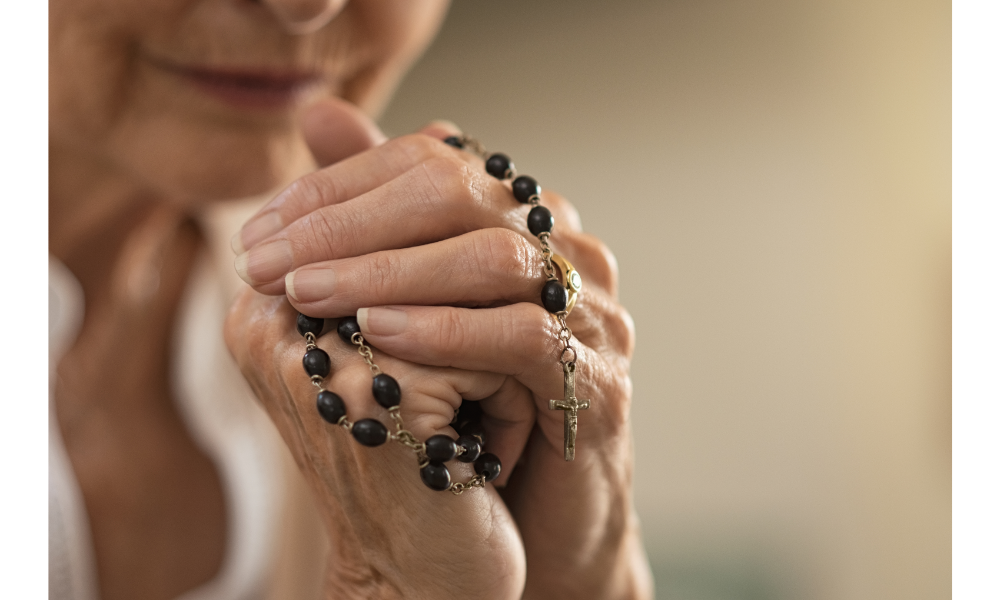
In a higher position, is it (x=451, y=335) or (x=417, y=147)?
(x=417, y=147)

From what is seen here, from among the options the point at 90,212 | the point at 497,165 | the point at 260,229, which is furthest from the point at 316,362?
the point at 90,212

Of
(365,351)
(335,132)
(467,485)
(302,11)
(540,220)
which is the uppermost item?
(302,11)

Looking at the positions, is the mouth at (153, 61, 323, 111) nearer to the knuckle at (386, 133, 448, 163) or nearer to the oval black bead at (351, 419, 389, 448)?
the knuckle at (386, 133, 448, 163)

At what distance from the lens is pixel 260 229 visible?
23.4 inches

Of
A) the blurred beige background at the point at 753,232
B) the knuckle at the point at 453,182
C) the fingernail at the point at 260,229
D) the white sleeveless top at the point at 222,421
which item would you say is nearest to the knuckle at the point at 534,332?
the knuckle at the point at 453,182

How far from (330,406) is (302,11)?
45 centimetres

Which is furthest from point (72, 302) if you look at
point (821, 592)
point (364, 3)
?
point (821, 592)

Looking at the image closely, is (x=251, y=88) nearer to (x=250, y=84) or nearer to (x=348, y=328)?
(x=250, y=84)

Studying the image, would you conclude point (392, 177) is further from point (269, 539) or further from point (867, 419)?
point (867, 419)

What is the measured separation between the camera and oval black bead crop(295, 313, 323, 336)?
559 millimetres

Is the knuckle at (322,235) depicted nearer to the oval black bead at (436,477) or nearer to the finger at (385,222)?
the finger at (385,222)

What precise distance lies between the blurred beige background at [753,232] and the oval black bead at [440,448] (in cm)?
113

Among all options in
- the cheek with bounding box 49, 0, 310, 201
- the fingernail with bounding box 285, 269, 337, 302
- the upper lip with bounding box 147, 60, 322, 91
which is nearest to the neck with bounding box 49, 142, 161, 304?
the cheek with bounding box 49, 0, 310, 201
